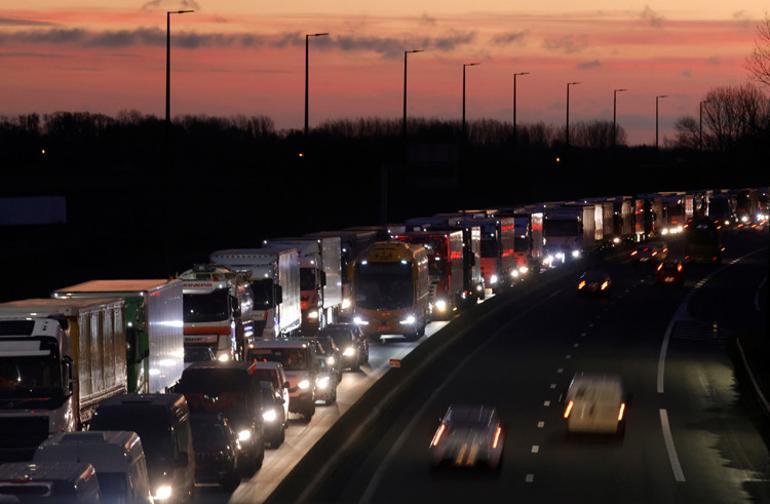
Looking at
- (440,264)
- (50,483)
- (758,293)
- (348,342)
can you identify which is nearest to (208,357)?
(348,342)

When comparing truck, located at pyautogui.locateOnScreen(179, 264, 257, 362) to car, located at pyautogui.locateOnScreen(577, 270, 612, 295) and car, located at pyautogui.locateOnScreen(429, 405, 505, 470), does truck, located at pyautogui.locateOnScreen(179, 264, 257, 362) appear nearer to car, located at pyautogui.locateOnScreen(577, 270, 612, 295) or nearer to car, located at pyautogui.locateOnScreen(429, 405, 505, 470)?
car, located at pyautogui.locateOnScreen(429, 405, 505, 470)

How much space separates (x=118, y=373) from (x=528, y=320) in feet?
136

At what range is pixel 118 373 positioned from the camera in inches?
1169

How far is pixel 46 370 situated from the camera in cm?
2520

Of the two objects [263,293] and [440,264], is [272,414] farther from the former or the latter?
[440,264]

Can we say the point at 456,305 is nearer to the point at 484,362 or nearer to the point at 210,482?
the point at 484,362

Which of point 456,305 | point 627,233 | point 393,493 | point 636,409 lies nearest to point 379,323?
point 456,305

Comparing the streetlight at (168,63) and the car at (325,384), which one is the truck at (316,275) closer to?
the streetlight at (168,63)

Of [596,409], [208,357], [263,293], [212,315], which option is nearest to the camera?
[596,409]

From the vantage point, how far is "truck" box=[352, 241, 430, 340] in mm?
58281

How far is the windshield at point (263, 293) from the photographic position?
47.1m

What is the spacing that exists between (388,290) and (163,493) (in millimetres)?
35675

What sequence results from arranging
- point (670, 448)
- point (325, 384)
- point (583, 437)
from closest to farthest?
point (670, 448) < point (583, 437) < point (325, 384)

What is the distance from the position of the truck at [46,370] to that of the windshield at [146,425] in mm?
1009
